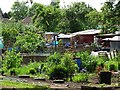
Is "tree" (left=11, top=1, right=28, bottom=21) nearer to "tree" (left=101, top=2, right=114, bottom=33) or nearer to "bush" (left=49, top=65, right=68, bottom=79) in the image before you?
"tree" (left=101, top=2, right=114, bottom=33)

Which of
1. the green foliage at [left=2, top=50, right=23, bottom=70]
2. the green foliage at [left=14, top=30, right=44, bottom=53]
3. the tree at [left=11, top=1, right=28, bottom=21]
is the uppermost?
the tree at [left=11, top=1, right=28, bottom=21]

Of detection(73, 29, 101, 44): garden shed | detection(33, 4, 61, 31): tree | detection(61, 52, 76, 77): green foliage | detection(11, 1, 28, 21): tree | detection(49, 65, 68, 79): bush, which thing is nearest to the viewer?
detection(49, 65, 68, 79): bush

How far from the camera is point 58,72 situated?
13.8m

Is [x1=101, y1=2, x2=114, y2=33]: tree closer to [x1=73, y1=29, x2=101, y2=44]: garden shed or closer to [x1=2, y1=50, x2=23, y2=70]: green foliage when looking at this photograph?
[x1=2, y1=50, x2=23, y2=70]: green foliage

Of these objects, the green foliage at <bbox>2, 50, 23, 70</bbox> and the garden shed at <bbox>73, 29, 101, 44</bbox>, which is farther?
the garden shed at <bbox>73, 29, 101, 44</bbox>

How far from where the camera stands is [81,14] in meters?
50.8

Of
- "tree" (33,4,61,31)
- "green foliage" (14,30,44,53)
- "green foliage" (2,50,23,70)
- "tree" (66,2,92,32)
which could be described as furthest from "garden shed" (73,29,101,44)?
"green foliage" (2,50,23,70)

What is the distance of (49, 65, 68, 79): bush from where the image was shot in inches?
544

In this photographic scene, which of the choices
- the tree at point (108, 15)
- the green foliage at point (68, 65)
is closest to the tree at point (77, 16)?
the tree at point (108, 15)

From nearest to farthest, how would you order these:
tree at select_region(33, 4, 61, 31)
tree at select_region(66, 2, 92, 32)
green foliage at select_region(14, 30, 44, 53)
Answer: green foliage at select_region(14, 30, 44, 53)
tree at select_region(33, 4, 61, 31)
tree at select_region(66, 2, 92, 32)

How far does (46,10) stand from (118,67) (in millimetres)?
28916

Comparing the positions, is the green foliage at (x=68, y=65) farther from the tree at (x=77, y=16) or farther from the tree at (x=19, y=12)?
the tree at (x=19, y=12)

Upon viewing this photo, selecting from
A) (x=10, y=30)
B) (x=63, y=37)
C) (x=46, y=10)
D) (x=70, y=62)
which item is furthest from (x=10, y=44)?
(x=70, y=62)

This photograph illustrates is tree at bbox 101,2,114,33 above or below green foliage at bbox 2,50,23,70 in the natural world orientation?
above
